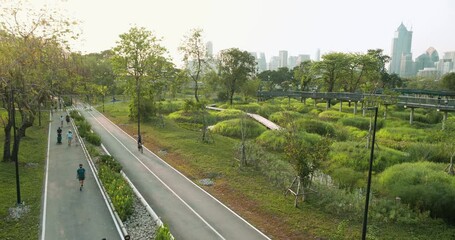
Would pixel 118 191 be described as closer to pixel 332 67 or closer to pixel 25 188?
pixel 25 188

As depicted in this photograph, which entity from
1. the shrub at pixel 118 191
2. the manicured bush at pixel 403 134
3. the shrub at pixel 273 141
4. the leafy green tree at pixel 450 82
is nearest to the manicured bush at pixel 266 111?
the shrub at pixel 273 141

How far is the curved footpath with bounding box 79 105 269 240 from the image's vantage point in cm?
1604

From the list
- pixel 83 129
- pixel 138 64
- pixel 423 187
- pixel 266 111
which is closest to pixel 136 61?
pixel 138 64

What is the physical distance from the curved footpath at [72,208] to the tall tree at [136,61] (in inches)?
905

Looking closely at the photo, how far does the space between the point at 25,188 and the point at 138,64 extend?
101ft

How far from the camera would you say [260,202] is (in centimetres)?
1952

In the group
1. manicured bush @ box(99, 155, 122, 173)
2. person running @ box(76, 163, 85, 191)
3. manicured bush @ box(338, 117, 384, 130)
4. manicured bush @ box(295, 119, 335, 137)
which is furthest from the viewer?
manicured bush @ box(338, 117, 384, 130)

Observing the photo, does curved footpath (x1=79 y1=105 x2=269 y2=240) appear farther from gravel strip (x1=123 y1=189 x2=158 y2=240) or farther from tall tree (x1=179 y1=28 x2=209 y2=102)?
tall tree (x1=179 y1=28 x2=209 y2=102)

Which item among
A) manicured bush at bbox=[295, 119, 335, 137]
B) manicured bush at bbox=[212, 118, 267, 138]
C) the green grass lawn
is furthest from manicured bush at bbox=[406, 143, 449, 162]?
the green grass lawn

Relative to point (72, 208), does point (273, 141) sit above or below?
above

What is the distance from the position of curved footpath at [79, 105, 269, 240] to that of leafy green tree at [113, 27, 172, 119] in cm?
1859

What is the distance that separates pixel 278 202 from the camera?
64.0ft

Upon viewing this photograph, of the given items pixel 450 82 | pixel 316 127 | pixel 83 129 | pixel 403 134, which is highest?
pixel 450 82

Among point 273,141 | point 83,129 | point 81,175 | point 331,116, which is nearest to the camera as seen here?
point 81,175
